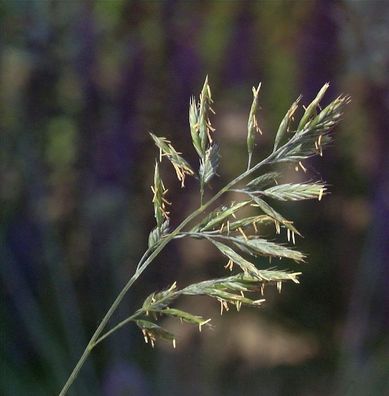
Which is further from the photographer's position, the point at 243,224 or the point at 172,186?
the point at 172,186

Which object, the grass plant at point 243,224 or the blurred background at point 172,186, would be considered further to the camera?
the blurred background at point 172,186

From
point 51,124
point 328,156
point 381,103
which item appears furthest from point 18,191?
point 381,103

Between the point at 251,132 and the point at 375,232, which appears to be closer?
the point at 251,132

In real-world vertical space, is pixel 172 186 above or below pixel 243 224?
below

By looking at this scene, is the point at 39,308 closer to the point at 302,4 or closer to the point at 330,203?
the point at 330,203

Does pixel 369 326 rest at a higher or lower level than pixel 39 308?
lower

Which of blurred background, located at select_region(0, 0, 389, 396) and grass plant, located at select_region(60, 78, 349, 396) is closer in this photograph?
grass plant, located at select_region(60, 78, 349, 396)

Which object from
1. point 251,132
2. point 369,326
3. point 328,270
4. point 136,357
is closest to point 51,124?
point 136,357

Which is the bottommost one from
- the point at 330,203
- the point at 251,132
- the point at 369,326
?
the point at 369,326
